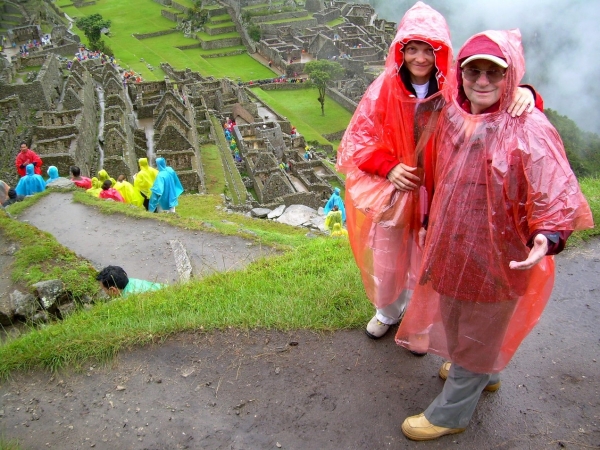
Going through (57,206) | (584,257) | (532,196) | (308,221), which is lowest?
(308,221)

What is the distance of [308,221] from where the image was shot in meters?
14.3

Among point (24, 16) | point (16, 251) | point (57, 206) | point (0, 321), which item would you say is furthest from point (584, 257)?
point (24, 16)

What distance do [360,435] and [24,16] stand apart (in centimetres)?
5093

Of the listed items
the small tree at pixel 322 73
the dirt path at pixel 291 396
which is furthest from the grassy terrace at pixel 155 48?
the dirt path at pixel 291 396

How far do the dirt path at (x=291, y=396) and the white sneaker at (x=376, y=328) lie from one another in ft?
0.30

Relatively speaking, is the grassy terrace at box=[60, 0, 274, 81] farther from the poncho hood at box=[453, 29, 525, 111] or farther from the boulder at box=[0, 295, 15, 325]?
the poncho hood at box=[453, 29, 525, 111]

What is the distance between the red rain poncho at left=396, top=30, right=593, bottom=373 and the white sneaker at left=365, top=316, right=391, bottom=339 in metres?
0.90

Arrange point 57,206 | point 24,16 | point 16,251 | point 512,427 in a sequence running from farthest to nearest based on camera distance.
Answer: point 24,16, point 57,206, point 16,251, point 512,427

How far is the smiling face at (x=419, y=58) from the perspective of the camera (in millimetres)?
2938

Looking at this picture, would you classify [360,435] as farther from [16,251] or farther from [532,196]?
[16,251]

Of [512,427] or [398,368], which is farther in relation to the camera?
[398,368]

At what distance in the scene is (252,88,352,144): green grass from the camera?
119ft

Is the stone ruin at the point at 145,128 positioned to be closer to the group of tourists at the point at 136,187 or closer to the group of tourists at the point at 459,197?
the group of tourists at the point at 136,187

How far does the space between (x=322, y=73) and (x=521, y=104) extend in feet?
130
